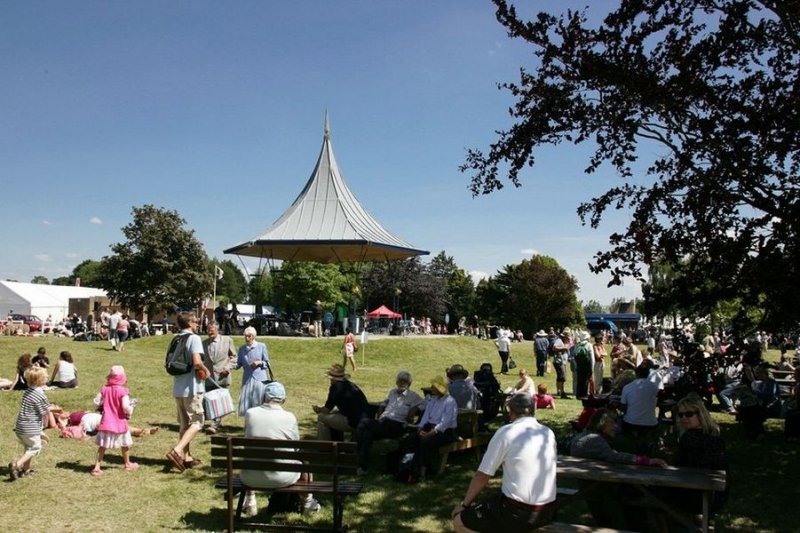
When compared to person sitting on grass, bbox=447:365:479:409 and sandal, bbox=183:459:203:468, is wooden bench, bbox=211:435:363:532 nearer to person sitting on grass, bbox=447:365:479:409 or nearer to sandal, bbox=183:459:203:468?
sandal, bbox=183:459:203:468

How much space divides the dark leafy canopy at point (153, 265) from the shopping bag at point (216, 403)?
44305 millimetres

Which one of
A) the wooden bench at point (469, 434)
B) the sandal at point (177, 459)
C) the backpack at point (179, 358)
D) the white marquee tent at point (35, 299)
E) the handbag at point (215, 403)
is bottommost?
the sandal at point (177, 459)

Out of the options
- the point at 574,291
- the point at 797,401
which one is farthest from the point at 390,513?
the point at 574,291

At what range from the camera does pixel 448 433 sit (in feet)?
27.2

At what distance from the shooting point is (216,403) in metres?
9.13

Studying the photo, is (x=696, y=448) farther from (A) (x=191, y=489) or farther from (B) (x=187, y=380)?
(B) (x=187, y=380)

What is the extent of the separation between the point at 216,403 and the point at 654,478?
5861 millimetres

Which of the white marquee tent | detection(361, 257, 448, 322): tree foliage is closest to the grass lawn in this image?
detection(361, 257, 448, 322): tree foliage

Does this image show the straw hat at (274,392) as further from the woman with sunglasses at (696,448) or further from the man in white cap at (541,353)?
the man in white cap at (541,353)

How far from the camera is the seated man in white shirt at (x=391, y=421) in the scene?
8.41m

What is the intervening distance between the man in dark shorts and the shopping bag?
17.5 feet

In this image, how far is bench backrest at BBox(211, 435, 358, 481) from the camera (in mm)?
5918

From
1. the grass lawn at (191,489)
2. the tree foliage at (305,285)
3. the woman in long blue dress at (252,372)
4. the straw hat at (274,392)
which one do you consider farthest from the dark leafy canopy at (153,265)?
the straw hat at (274,392)

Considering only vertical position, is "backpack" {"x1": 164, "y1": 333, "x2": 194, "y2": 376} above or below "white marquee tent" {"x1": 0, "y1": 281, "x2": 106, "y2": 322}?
below
